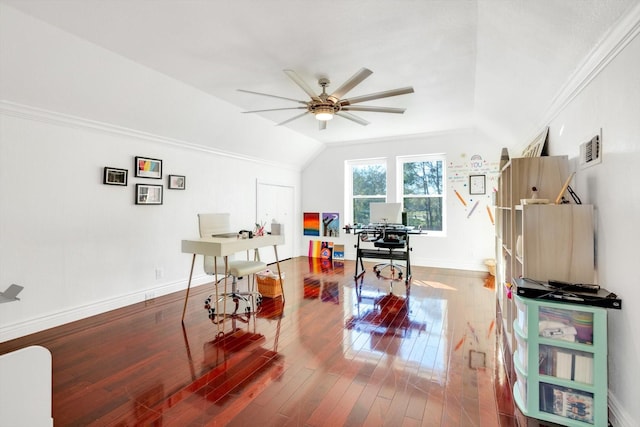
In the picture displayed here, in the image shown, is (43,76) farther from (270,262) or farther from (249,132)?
(270,262)

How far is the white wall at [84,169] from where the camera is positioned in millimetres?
2738

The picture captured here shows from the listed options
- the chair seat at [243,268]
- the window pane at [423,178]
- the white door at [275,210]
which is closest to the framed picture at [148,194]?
the chair seat at [243,268]

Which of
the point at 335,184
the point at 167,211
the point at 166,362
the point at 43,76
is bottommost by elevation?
the point at 166,362

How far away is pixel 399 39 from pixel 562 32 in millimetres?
1120

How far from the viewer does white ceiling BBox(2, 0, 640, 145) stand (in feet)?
6.45

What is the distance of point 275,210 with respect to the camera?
21.3 ft

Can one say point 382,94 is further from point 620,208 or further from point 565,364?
point 565,364

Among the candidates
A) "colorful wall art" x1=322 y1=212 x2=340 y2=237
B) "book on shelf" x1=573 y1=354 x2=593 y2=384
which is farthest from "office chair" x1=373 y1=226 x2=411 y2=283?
"book on shelf" x1=573 y1=354 x2=593 y2=384

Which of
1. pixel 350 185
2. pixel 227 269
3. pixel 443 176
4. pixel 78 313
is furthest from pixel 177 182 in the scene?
pixel 443 176

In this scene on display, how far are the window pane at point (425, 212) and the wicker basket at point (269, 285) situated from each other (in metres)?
3.40

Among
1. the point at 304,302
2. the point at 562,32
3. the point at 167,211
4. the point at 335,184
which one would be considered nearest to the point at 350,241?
the point at 335,184

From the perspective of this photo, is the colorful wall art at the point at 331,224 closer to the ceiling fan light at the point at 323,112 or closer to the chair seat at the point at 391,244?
the chair seat at the point at 391,244

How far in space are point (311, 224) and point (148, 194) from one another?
12.6ft

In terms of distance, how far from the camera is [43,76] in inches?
107
